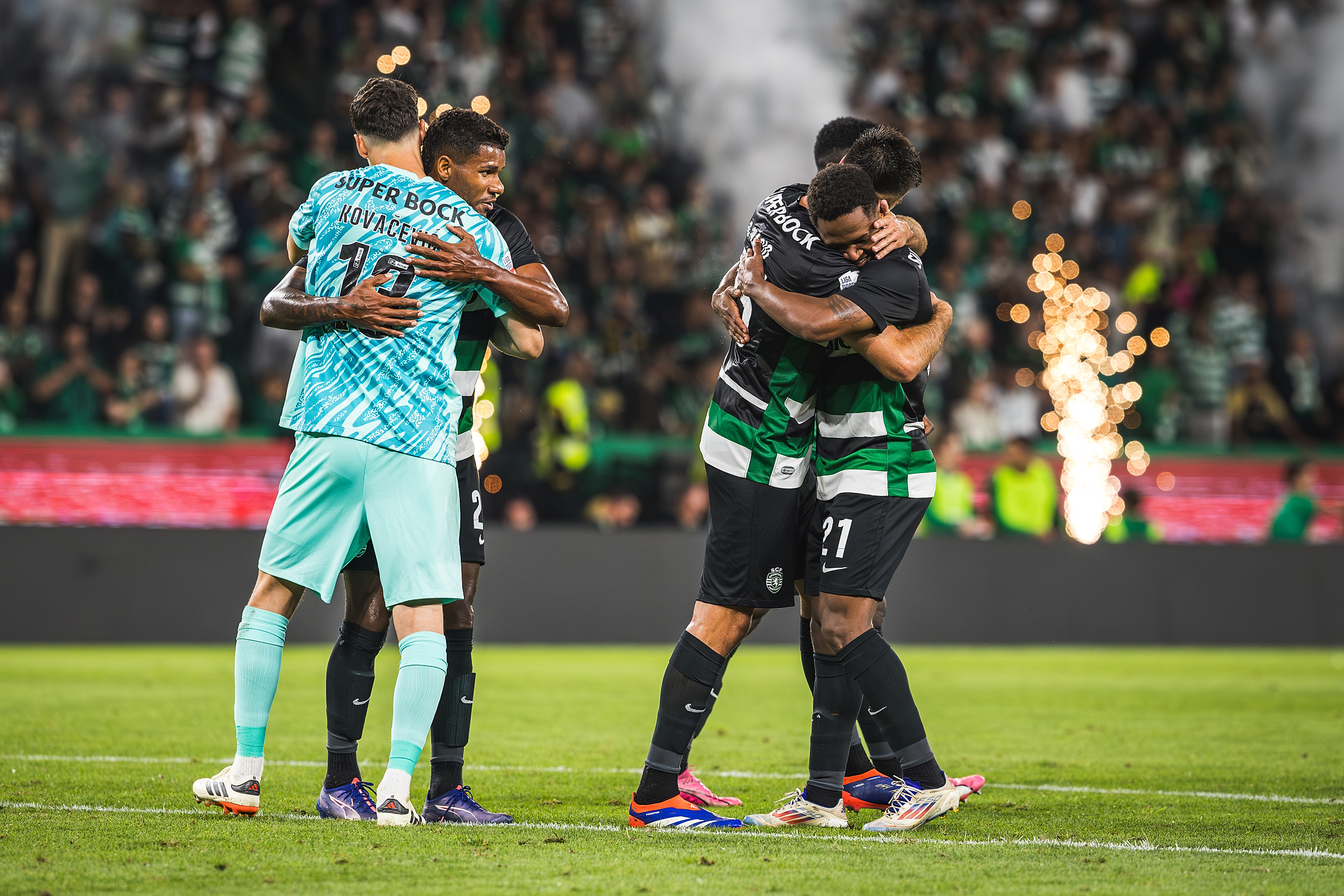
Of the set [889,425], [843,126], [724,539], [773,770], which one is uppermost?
[843,126]

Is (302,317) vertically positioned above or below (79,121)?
below

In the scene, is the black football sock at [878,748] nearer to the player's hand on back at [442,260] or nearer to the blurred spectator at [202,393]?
the player's hand on back at [442,260]

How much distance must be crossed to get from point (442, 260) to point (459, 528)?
0.81m

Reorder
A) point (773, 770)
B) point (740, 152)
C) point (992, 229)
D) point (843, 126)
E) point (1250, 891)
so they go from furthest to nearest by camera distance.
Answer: point (740, 152)
point (992, 229)
point (773, 770)
point (843, 126)
point (1250, 891)

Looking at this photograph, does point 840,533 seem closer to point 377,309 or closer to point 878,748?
point 878,748

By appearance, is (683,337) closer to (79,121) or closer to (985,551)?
(985,551)

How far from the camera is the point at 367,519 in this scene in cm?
446

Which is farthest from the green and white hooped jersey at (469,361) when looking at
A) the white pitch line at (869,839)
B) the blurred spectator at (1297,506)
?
the blurred spectator at (1297,506)

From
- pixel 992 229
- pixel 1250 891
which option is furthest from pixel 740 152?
pixel 1250 891

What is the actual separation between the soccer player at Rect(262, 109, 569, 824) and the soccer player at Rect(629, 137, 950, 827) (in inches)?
23.9

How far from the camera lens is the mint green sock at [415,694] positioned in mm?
4410

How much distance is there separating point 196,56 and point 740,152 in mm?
6334

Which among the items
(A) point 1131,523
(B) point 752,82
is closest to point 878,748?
(A) point 1131,523

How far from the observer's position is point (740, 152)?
18.4 meters
